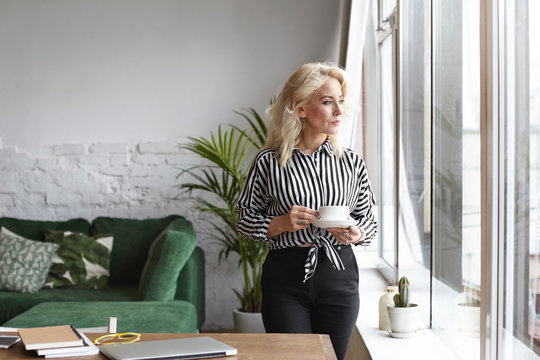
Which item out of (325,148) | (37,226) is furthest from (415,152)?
(37,226)

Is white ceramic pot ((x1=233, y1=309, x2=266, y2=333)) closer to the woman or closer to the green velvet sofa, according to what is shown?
the green velvet sofa

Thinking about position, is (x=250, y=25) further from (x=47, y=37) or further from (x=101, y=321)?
(x=101, y=321)

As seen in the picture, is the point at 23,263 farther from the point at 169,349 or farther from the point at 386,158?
the point at 169,349

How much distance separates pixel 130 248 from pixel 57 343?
10.9 ft

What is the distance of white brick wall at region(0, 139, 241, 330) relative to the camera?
509 cm

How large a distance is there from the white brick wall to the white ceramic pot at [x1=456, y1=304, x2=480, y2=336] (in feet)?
→ 9.82

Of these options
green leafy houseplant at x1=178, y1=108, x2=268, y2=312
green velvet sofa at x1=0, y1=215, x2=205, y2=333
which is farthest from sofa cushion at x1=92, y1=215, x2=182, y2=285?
green leafy houseplant at x1=178, y1=108, x2=268, y2=312

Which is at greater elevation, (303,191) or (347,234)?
(303,191)

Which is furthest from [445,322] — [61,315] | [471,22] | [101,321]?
[61,315]

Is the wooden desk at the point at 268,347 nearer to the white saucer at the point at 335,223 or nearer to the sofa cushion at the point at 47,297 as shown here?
the white saucer at the point at 335,223

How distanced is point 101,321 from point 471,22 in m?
2.32

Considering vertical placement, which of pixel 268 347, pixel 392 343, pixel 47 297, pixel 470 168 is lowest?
pixel 47 297

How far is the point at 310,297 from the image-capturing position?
2.11 meters

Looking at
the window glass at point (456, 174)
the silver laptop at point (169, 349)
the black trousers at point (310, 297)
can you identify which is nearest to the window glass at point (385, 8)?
the window glass at point (456, 174)
